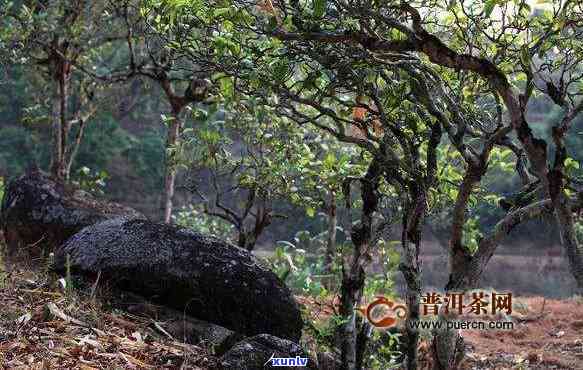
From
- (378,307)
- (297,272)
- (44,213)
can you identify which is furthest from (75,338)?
(297,272)

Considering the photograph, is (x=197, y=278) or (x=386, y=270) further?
(x=386, y=270)

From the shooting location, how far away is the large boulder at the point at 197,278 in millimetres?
5156

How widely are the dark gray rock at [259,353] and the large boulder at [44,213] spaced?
3.15 metres

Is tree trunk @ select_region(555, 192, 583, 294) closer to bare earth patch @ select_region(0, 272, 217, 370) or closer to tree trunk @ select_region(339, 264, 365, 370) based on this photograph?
tree trunk @ select_region(339, 264, 365, 370)

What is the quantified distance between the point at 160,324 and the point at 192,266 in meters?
0.48

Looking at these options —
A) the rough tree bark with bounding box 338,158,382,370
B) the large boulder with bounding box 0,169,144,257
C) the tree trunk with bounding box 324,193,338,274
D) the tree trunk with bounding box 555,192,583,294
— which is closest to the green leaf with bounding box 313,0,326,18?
the tree trunk with bounding box 555,192,583,294

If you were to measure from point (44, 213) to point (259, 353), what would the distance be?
403 cm

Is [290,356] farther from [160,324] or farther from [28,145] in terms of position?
[28,145]

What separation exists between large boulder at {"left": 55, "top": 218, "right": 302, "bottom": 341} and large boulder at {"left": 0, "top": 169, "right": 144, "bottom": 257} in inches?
77.5

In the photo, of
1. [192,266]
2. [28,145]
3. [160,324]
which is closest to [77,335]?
[160,324]

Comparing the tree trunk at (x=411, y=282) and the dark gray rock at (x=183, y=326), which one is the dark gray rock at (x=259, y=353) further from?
the tree trunk at (x=411, y=282)

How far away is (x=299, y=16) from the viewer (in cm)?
360

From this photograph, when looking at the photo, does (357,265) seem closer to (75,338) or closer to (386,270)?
(75,338)

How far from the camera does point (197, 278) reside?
5.15 meters
